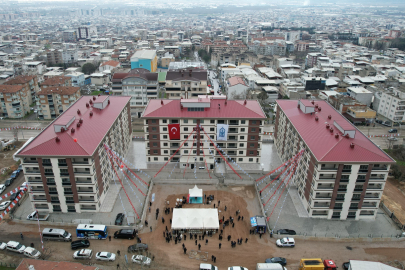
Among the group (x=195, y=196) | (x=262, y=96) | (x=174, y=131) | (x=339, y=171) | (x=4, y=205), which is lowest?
(x=4, y=205)

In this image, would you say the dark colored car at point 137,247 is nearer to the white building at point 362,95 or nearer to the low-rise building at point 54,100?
the low-rise building at point 54,100

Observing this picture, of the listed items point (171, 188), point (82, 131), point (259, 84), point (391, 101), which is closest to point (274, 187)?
point (171, 188)

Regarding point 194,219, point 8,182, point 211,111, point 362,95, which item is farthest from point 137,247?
point 362,95

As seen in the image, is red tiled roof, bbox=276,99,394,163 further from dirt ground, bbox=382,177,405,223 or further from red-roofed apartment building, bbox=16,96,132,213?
red-roofed apartment building, bbox=16,96,132,213

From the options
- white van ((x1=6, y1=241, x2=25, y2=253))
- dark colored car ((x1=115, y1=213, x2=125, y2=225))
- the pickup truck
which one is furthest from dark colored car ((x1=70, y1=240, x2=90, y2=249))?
the pickup truck

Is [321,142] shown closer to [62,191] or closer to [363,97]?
[62,191]

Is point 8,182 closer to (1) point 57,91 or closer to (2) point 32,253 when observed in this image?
(2) point 32,253

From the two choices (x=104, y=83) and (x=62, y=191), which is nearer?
(x=62, y=191)
